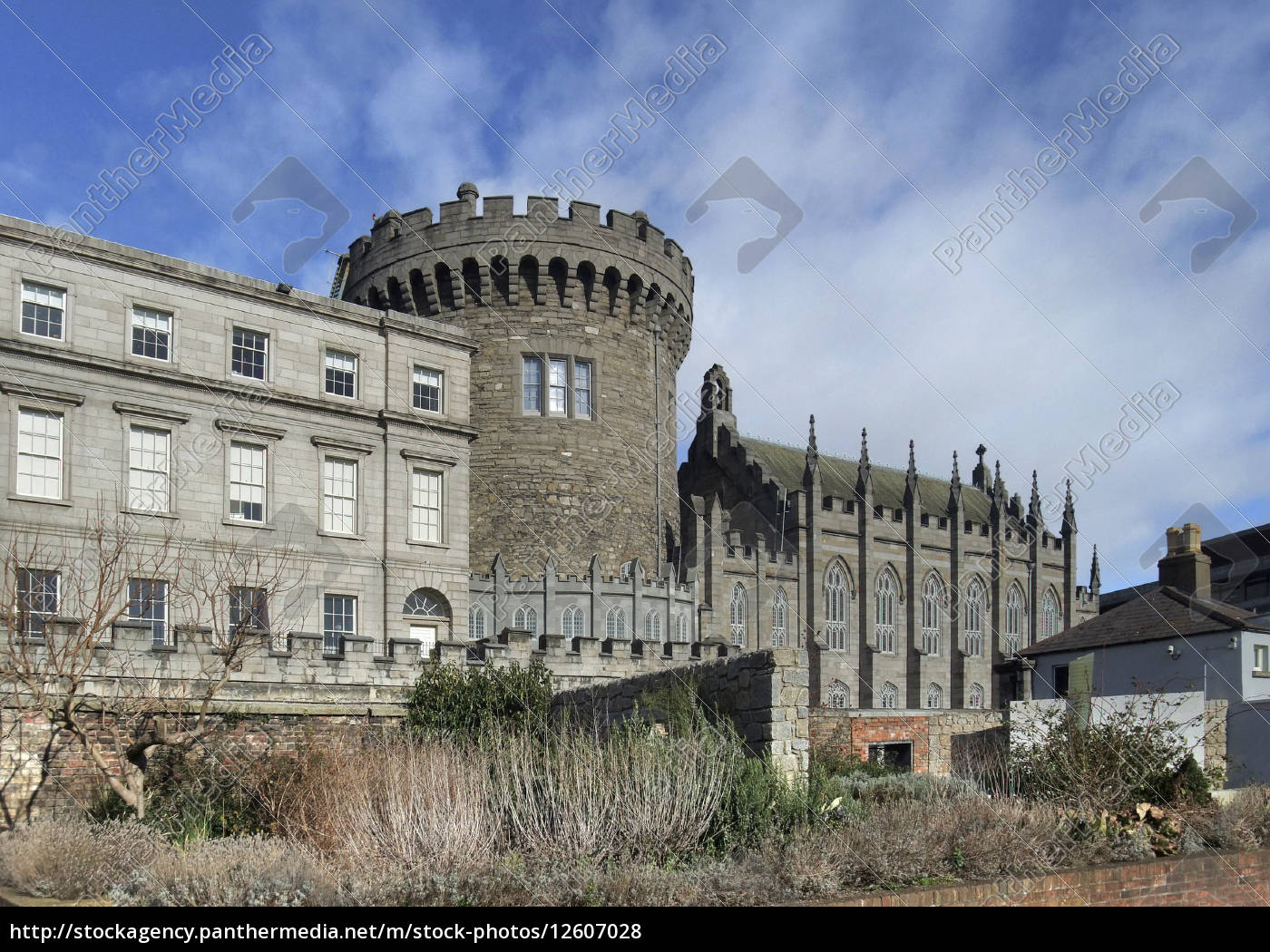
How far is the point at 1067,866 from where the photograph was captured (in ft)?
42.1

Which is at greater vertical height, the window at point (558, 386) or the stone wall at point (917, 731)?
the window at point (558, 386)

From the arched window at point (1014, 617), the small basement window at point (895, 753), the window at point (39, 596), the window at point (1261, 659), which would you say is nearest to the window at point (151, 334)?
the window at point (39, 596)

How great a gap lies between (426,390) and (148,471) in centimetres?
710

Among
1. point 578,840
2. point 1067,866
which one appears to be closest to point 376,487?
point 578,840

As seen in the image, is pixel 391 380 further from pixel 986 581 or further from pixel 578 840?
pixel 986 581

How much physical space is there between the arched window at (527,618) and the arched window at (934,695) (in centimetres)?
2433

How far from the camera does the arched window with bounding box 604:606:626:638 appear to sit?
33.7 m

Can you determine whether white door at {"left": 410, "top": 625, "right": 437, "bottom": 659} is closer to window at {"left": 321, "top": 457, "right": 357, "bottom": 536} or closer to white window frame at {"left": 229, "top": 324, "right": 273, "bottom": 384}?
window at {"left": 321, "top": 457, "right": 357, "bottom": 536}

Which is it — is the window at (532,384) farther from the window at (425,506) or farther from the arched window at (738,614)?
the arched window at (738,614)

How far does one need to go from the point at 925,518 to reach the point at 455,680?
36189 mm

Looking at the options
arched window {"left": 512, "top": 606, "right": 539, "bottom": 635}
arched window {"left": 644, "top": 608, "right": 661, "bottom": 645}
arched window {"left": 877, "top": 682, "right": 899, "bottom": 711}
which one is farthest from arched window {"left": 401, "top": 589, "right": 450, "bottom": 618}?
arched window {"left": 877, "top": 682, "right": 899, "bottom": 711}

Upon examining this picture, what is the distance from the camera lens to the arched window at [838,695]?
4669 cm

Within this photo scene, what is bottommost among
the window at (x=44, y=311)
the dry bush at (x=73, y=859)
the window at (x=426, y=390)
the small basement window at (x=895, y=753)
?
the small basement window at (x=895, y=753)

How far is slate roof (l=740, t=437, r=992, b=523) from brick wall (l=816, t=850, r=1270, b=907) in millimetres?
36241
